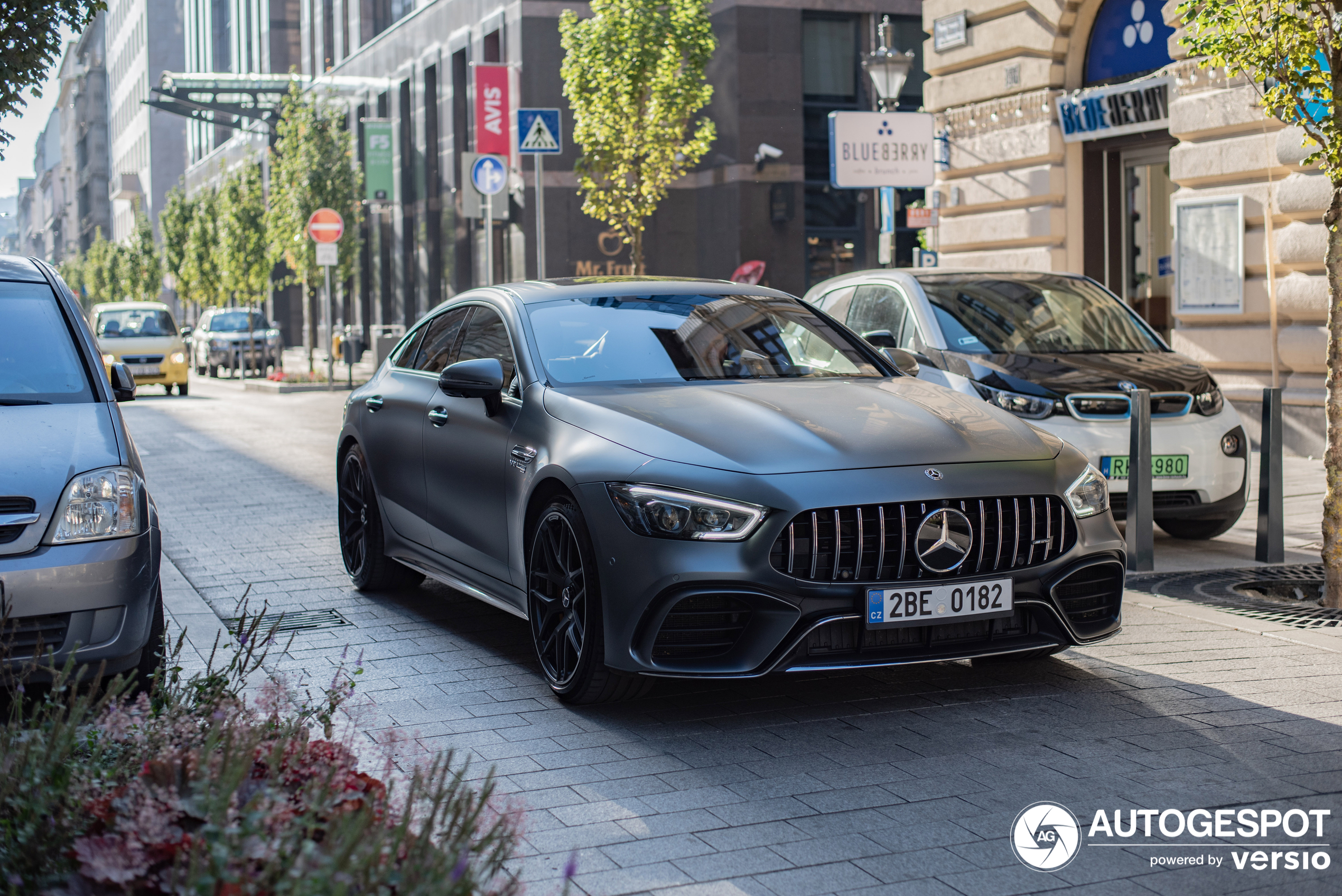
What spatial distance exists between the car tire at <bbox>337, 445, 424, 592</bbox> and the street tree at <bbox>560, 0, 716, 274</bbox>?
15845 millimetres

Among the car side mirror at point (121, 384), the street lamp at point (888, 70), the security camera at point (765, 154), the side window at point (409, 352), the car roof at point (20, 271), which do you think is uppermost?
the security camera at point (765, 154)

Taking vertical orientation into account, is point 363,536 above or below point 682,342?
below

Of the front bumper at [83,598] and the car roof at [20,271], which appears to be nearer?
the front bumper at [83,598]

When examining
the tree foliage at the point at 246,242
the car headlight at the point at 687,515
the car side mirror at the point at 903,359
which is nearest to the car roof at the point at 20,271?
the car headlight at the point at 687,515

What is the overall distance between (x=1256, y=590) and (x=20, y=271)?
5.77 m

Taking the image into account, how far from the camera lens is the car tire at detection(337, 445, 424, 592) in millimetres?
7418

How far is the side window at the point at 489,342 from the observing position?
20.0ft

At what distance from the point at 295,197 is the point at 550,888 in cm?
3405

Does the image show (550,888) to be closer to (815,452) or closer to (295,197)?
(815,452)

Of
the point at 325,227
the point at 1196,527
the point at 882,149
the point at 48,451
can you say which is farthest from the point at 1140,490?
the point at 325,227

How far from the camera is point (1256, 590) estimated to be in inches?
284

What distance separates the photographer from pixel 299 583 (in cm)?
784

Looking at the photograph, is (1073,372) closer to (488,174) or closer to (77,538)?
(77,538)

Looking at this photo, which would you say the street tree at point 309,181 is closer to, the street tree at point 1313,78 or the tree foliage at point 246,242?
the tree foliage at point 246,242
